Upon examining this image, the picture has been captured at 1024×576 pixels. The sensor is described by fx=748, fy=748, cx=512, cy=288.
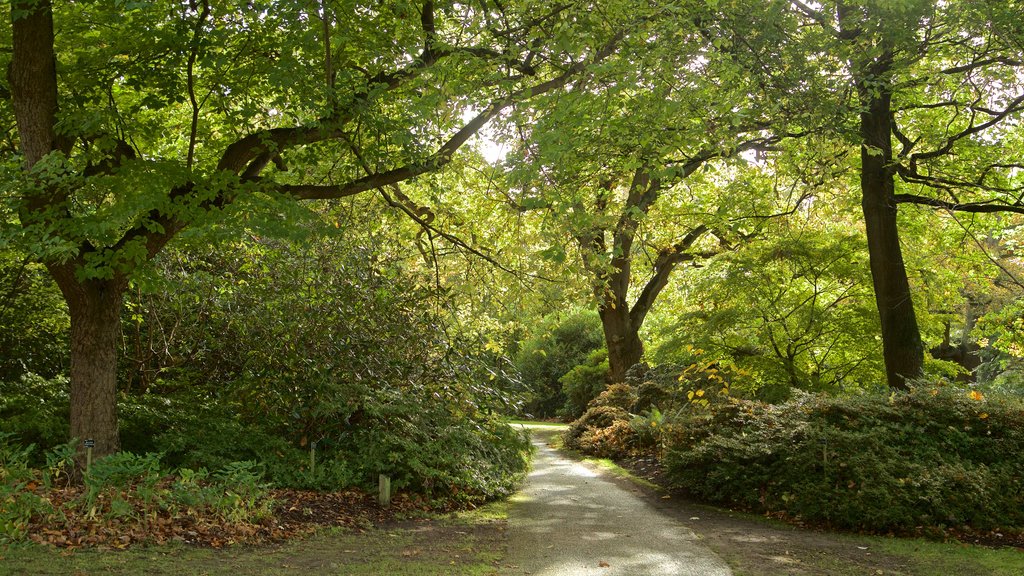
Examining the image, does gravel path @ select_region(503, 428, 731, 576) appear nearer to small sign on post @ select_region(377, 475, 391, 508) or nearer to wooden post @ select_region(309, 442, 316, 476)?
small sign on post @ select_region(377, 475, 391, 508)

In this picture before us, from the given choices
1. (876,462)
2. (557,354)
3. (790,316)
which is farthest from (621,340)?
(557,354)

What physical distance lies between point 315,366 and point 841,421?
6974mm

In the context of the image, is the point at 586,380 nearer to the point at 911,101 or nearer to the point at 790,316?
the point at 790,316

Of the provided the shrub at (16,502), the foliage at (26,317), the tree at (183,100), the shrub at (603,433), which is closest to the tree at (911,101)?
the tree at (183,100)

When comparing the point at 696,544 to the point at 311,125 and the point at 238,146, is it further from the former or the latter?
the point at 238,146

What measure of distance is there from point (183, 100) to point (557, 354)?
25.7m

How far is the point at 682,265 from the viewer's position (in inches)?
781

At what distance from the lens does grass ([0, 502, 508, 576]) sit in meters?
5.46

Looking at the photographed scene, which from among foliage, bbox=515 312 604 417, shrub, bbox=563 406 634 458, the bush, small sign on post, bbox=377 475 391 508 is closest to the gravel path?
the bush

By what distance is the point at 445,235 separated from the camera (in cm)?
1111

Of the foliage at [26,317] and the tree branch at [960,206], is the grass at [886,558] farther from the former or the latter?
the foliage at [26,317]

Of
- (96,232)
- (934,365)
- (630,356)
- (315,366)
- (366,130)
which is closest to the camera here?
(96,232)

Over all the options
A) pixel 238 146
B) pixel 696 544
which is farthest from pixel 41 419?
pixel 696 544

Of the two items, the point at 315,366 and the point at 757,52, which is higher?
the point at 757,52
